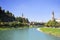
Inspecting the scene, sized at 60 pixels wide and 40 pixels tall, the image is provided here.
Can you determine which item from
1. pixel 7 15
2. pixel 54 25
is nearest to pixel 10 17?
pixel 7 15

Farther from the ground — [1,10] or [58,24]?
[1,10]

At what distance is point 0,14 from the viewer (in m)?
12.6

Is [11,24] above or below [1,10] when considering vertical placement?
below

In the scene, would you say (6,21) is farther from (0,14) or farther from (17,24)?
(17,24)

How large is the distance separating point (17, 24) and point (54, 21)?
5.89 metres

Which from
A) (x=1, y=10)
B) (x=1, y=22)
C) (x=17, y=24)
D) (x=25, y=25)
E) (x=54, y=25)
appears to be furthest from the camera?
(x=54, y=25)

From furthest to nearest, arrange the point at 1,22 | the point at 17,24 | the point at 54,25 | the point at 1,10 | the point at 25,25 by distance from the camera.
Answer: the point at 54,25 → the point at 25,25 → the point at 17,24 → the point at 1,10 → the point at 1,22

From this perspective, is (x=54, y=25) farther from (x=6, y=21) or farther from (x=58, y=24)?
(x=6, y=21)

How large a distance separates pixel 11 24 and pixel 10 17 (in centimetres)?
130

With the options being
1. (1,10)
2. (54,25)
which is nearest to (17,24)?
(1,10)

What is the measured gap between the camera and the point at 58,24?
61.3 feet

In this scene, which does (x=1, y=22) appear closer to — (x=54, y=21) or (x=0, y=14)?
(x=0, y=14)

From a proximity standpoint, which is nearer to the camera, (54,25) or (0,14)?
(0,14)

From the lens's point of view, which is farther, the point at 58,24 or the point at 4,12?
the point at 58,24
